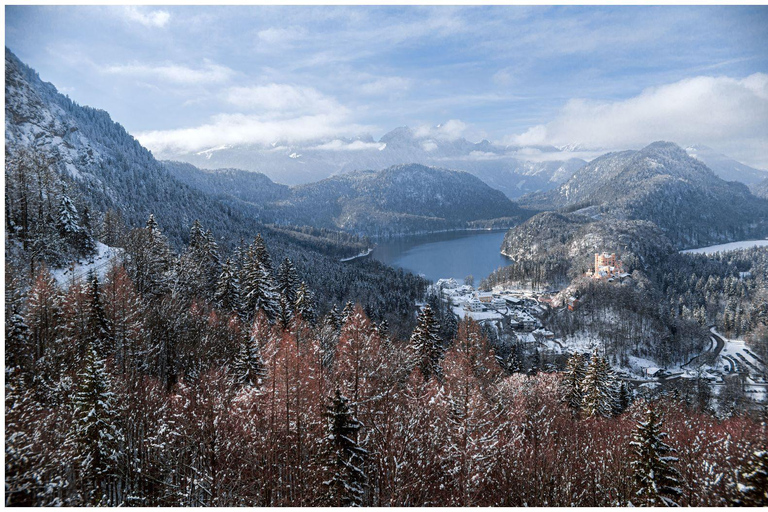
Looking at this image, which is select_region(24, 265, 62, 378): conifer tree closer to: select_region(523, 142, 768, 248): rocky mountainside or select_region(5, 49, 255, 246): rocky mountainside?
select_region(5, 49, 255, 246): rocky mountainside

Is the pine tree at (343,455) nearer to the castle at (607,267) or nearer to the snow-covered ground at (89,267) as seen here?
the snow-covered ground at (89,267)

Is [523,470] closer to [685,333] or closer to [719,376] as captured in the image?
[719,376]

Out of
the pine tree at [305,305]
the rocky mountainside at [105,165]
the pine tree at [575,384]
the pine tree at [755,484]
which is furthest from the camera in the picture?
the rocky mountainside at [105,165]

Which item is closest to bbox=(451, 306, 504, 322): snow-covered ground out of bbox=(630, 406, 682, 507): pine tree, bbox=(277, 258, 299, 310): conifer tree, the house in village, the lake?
the lake

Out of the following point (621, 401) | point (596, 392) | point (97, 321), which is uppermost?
point (97, 321)

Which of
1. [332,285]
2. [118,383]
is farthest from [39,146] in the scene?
[118,383]

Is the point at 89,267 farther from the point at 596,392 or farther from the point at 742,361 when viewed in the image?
the point at 742,361

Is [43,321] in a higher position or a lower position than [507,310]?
higher

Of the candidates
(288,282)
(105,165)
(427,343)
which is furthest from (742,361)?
(105,165)

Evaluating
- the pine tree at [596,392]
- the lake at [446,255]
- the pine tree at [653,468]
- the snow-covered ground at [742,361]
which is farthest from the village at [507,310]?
the pine tree at [653,468]
